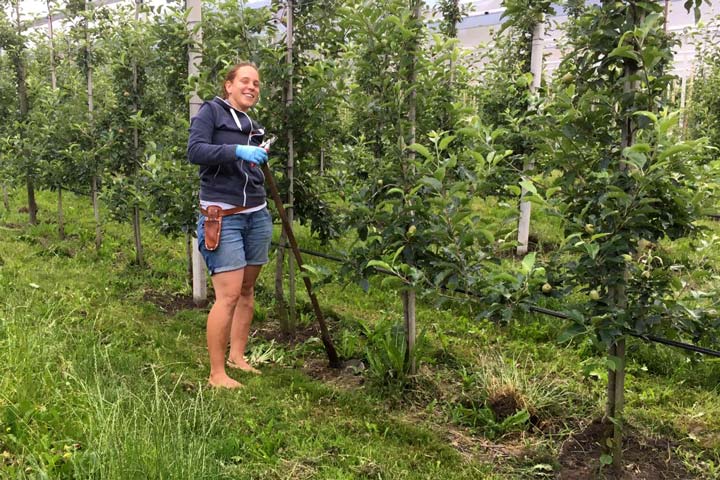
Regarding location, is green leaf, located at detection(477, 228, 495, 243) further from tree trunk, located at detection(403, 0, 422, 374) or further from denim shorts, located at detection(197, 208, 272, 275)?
denim shorts, located at detection(197, 208, 272, 275)

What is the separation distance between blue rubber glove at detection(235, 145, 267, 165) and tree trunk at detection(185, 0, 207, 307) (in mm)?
1324

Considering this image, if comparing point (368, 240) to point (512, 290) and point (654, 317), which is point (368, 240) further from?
point (654, 317)

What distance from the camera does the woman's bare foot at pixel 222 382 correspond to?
11.4 ft

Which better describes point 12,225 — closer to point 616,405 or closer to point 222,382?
point 222,382

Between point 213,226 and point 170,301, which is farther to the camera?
point 170,301

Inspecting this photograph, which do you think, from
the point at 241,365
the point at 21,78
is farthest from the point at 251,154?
the point at 21,78

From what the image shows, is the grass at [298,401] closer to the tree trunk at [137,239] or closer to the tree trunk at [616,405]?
the tree trunk at [616,405]

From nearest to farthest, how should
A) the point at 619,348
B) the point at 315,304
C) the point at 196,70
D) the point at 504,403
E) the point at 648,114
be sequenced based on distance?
the point at 648,114 → the point at 619,348 → the point at 504,403 → the point at 315,304 → the point at 196,70

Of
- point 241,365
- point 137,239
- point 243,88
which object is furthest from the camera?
point 137,239

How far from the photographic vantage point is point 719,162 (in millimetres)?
2404

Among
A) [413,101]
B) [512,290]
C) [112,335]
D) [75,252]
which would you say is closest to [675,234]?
[512,290]

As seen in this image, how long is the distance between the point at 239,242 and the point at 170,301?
2.31 metres

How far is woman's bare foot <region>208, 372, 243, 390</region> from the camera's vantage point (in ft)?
11.4

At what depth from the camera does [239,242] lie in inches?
137
